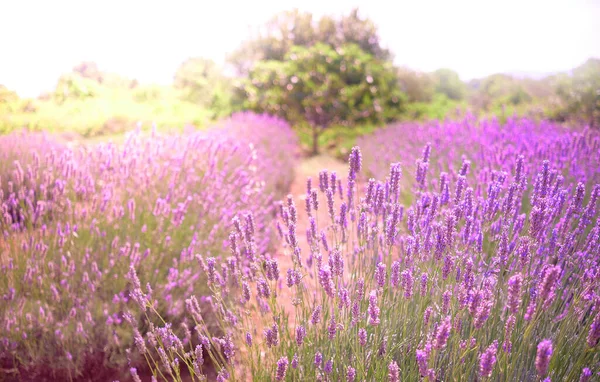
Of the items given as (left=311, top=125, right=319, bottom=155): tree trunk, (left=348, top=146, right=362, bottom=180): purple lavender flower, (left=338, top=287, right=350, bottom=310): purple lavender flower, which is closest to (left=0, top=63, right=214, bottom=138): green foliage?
(left=311, top=125, right=319, bottom=155): tree trunk

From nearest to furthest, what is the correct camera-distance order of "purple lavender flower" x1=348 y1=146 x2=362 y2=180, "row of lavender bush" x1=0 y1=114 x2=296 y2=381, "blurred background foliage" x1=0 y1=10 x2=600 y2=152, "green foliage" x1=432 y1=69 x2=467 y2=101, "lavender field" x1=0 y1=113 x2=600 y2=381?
1. "lavender field" x1=0 y1=113 x2=600 y2=381
2. "purple lavender flower" x1=348 y1=146 x2=362 y2=180
3. "row of lavender bush" x1=0 y1=114 x2=296 y2=381
4. "blurred background foliage" x1=0 y1=10 x2=600 y2=152
5. "green foliage" x1=432 y1=69 x2=467 y2=101

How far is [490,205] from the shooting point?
4.88 ft

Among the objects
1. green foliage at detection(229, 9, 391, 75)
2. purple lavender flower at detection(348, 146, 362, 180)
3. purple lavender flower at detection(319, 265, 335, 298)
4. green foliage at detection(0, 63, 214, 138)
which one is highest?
green foliage at detection(229, 9, 391, 75)

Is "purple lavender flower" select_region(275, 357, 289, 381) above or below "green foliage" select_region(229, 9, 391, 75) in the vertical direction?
below

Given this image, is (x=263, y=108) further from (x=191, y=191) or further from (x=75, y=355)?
(x=75, y=355)

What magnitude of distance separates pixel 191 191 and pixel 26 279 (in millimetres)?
1230

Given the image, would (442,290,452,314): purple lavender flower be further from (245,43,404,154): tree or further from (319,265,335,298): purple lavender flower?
(245,43,404,154): tree

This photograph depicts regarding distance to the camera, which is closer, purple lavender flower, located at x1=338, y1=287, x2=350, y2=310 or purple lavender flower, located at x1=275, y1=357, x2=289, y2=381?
purple lavender flower, located at x1=275, y1=357, x2=289, y2=381

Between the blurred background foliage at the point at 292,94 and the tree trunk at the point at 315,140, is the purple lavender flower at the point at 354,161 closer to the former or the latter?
the blurred background foliage at the point at 292,94

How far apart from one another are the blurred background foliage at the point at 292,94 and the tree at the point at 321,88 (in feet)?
0.07

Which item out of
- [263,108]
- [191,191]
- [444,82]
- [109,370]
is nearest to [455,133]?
[191,191]

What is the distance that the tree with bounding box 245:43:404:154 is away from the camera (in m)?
9.33

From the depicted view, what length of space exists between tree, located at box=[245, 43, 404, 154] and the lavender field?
5696 millimetres

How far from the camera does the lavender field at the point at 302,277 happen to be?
49.2 inches
